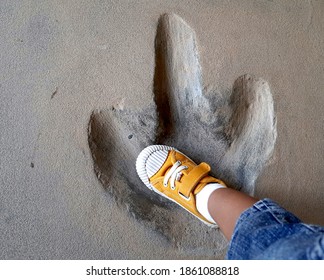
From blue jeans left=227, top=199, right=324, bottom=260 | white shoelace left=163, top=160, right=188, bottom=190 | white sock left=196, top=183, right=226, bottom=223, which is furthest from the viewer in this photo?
white shoelace left=163, top=160, right=188, bottom=190

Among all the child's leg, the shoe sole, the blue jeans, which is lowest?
the shoe sole

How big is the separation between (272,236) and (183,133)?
651 mm

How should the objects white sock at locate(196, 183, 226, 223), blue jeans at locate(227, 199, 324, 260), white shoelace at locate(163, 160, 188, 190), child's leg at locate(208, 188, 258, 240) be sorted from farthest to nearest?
1. white shoelace at locate(163, 160, 188, 190)
2. white sock at locate(196, 183, 226, 223)
3. child's leg at locate(208, 188, 258, 240)
4. blue jeans at locate(227, 199, 324, 260)

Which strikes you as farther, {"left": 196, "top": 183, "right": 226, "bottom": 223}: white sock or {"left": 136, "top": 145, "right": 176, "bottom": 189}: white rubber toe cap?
{"left": 136, "top": 145, "right": 176, "bottom": 189}: white rubber toe cap

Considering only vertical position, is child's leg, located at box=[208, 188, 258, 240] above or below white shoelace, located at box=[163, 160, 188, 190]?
above

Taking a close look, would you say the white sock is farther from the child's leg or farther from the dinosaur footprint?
the dinosaur footprint

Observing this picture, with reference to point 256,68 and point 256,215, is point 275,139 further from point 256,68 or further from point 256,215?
point 256,215

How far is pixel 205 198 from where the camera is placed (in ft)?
3.63

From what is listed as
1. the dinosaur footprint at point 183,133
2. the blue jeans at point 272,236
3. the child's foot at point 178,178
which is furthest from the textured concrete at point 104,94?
the blue jeans at point 272,236

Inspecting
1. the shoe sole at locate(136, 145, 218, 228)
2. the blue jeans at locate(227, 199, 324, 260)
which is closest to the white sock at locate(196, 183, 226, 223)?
the shoe sole at locate(136, 145, 218, 228)

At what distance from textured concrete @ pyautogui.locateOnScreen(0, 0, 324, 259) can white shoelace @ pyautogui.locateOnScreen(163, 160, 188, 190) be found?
0.15 m

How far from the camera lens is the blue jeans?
67 cm

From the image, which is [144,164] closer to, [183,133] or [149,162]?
[149,162]

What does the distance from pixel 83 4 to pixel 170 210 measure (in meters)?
0.75
